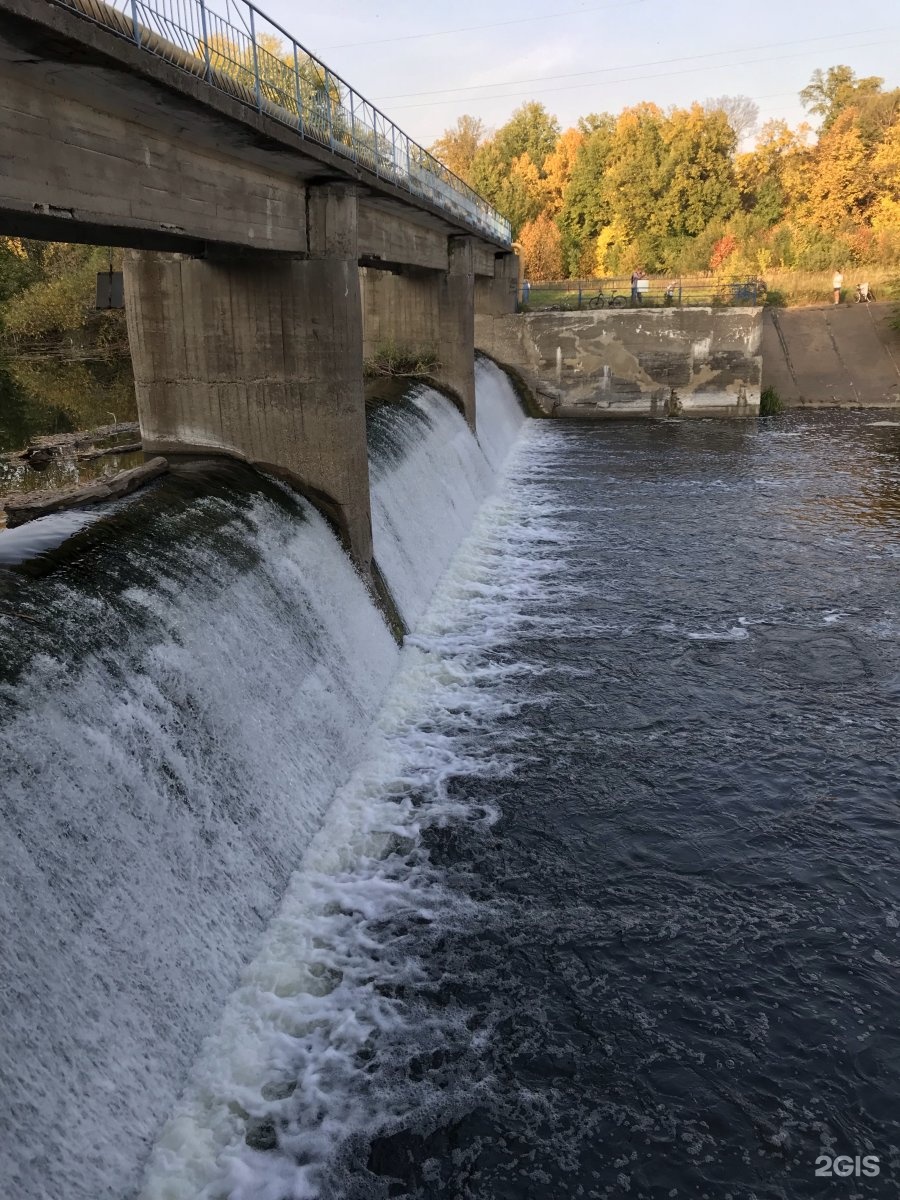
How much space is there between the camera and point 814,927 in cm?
766

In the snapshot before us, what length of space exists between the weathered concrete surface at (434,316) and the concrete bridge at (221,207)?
3939 millimetres

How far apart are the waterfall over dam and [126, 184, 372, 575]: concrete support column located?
1586 mm

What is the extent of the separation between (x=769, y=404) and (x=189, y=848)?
32.2 meters

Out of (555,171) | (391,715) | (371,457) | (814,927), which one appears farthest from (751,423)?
(555,171)

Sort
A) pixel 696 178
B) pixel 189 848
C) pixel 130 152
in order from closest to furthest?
pixel 189 848 < pixel 130 152 < pixel 696 178

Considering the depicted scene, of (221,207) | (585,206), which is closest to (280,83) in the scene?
(221,207)

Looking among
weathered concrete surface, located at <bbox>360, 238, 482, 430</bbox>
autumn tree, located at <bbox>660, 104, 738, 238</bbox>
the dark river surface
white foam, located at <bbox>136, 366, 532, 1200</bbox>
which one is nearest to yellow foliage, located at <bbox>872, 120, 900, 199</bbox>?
autumn tree, located at <bbox>660, 104, 738, 238</bbox>

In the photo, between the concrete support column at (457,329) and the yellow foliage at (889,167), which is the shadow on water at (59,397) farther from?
the yellow foliage at (889,167)

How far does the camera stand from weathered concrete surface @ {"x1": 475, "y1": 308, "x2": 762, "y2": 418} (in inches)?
1324

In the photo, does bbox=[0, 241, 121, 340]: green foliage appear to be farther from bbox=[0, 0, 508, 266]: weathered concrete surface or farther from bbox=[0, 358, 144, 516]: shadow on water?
bbox=[0, 0, 508, 266]: weathered concrete surface

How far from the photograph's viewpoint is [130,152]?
8250 mm

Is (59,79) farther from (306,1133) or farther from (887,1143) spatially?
(887,1143)

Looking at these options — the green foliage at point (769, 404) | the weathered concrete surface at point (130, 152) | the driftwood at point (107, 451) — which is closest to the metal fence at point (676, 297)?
the green foliage at point (769, 404)

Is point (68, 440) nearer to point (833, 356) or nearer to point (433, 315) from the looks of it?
point (433, 315)
